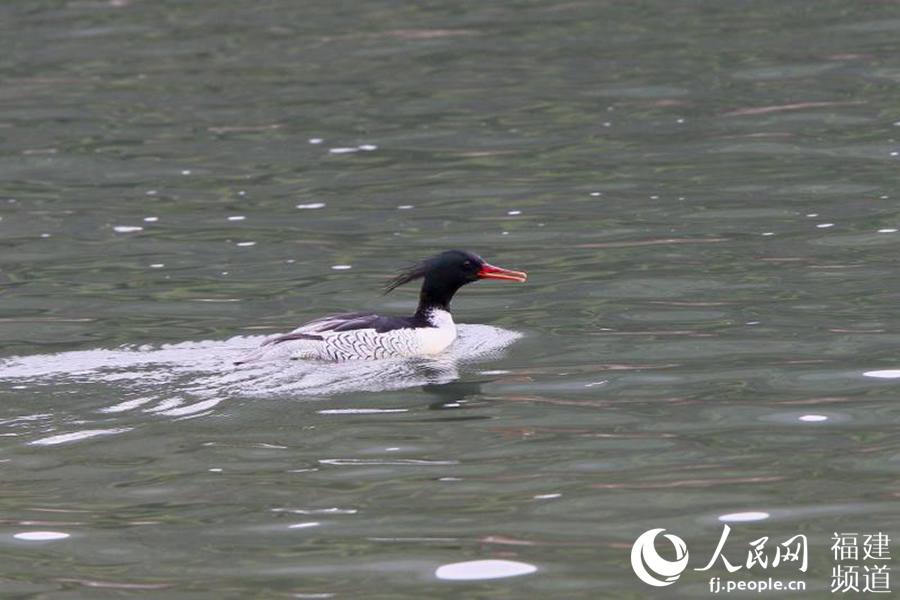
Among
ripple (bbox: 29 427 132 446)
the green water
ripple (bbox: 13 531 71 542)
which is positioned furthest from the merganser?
ripple (bbox: 13 531 71 542)

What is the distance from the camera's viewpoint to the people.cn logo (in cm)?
766

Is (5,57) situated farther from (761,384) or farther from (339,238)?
(761,384)

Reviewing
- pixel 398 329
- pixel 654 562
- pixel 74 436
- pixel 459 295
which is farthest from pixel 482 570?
pixel 459 295

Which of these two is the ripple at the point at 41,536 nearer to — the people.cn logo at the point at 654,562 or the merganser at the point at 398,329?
the people.cn logo at the point at 654,562

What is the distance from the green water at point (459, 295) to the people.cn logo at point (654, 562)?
5cm

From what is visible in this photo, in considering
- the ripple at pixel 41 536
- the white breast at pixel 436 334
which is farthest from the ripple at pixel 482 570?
the white breast at pixel 436 334

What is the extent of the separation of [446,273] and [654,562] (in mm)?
5050

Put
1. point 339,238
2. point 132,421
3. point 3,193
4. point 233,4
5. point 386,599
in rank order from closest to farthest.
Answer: point 386,599
point 132,421
point 339,238
point 3,193
point 233,4

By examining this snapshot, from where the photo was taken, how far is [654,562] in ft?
25.7

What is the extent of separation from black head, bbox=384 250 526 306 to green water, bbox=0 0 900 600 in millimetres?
348

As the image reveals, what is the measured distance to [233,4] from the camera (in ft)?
84.4

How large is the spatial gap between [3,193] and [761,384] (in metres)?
9.10

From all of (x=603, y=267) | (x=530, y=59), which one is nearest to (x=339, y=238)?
(x=603, y=267)

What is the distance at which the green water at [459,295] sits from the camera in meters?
8.34
